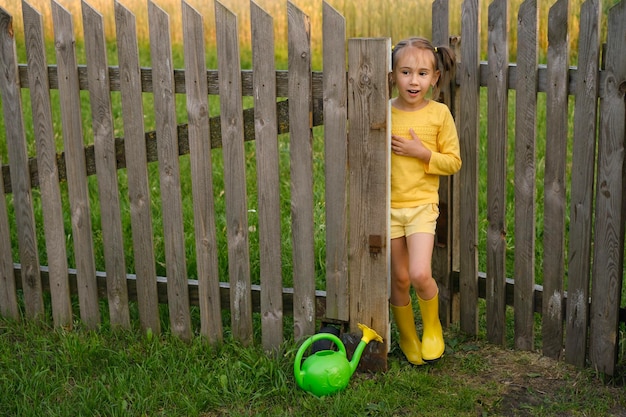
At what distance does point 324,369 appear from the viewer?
12.0 ft

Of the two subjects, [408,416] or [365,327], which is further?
[365,327]

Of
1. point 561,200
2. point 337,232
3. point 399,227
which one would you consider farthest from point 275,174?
point 561,200

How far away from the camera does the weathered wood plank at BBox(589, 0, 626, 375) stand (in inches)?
136

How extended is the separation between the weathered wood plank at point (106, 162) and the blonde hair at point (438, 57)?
131 centimetres

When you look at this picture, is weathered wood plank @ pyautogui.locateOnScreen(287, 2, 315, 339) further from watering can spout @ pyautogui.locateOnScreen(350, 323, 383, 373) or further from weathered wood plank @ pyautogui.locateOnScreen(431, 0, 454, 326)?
weathered wood plank @ pyautogui.locateOnScreen(431, 0, 454, 326)

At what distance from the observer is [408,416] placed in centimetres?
357

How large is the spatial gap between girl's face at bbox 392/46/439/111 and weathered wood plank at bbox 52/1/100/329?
1485mm

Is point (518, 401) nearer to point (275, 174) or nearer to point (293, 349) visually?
point (293, 349)

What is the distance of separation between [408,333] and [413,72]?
121 centimetres

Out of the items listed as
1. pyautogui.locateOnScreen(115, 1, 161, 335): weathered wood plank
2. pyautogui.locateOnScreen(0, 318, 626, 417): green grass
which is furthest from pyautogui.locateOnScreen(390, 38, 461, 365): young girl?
pyautogui.locateOnScreen(115, 1, 161, 335): weathered wood plank

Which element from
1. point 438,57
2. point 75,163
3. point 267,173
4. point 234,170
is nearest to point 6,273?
point 75,163

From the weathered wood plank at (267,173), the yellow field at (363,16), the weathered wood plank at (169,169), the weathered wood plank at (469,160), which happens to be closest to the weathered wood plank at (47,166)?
the weathered wood plank at (169,169)

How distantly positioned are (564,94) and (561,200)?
0.47 m

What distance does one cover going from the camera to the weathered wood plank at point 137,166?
3832 millimetres
